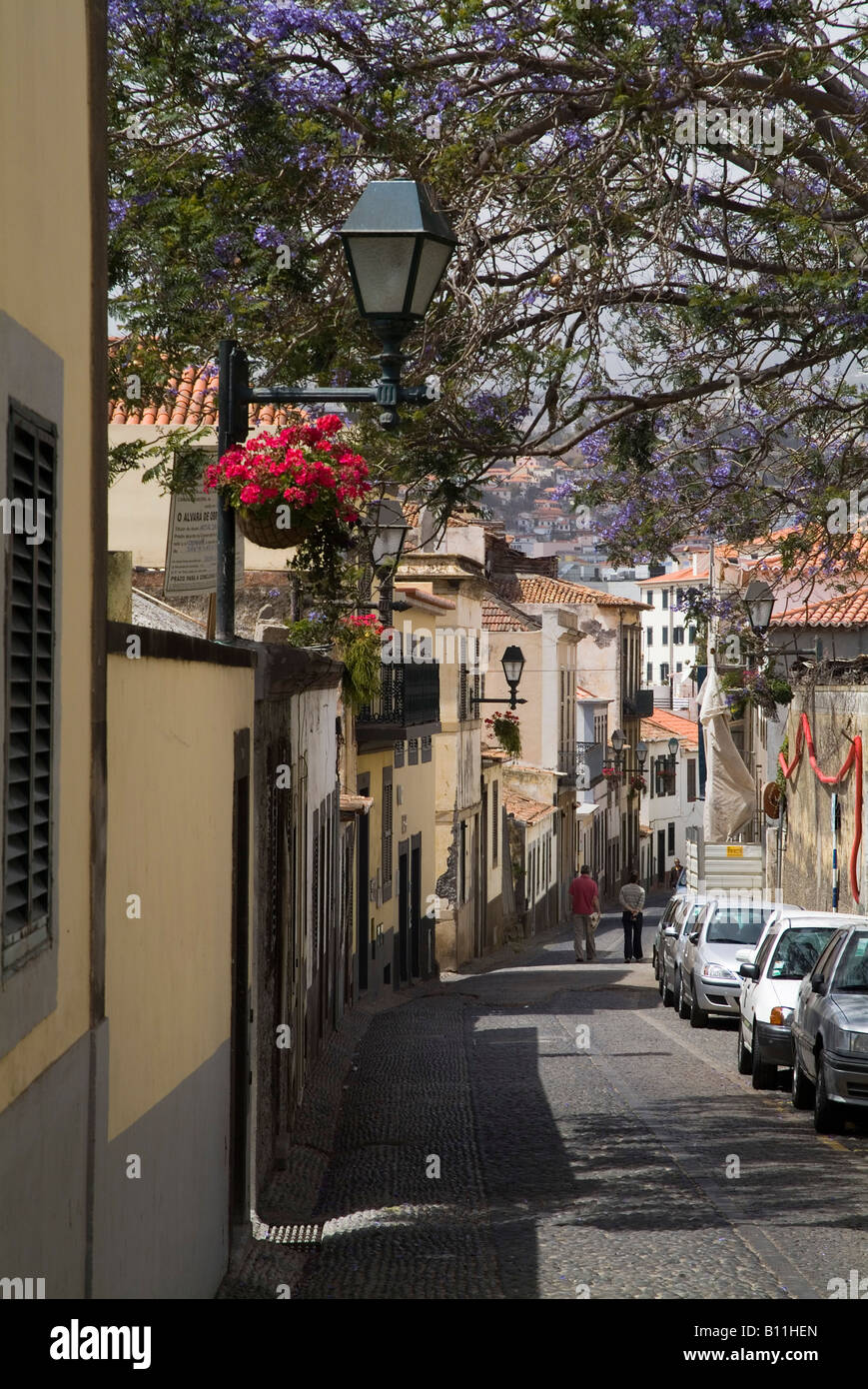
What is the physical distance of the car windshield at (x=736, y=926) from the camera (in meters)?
22.6

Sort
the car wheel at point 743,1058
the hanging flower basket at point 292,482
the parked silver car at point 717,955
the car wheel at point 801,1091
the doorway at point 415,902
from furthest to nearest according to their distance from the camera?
the doorway at point 415,902 < the parked silver car at point 717,955 < the car wheel at point 743,1058 < the car wheel at point 801,1091 < the hanging flower basket at point 292,482

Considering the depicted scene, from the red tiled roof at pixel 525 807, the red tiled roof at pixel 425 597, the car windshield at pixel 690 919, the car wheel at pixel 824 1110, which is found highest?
the red tiled roof at pixel 425 597

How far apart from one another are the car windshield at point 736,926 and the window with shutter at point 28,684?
18.8 m

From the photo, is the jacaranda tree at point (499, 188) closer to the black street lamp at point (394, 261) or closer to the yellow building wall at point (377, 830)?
the black street lamp at point (394, 261)

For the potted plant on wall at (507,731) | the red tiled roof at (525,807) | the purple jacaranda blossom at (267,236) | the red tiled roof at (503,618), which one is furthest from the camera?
the red tiled roof at (503,618)

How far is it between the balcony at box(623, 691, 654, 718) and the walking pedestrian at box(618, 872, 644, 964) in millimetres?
33637

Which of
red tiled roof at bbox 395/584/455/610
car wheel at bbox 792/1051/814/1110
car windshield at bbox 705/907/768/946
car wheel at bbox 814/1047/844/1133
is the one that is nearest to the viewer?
car wheel at bbox 814/1047/844/1133

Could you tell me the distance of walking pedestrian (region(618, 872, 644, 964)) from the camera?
116 ft

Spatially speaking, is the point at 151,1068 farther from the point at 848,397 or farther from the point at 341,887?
the point at 341,887

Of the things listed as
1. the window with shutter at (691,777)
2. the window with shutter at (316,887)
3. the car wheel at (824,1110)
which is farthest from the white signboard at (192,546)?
the window with shutter at (691,777)

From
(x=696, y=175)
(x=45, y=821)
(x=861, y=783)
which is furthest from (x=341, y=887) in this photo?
(x=45, y=821)

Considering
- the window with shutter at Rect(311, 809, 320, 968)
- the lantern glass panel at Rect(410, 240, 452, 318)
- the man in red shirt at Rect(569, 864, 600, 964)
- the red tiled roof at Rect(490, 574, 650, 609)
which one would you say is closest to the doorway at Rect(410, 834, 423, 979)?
the man in red shirt at Rect(569, 864, 600, 964)

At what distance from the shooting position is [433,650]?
A: 35.4 metres

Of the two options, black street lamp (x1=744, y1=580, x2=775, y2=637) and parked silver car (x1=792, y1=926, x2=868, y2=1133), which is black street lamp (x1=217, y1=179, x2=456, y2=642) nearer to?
parked silver car (x1=792, y1=926, x2=868, y2=1133)
